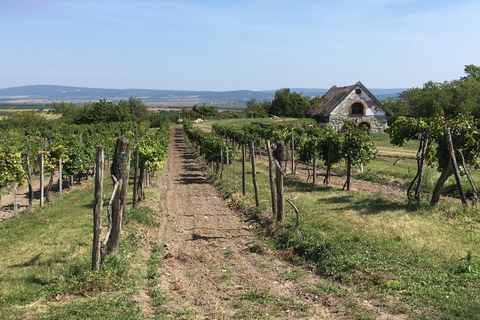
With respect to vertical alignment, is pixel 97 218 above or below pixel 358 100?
below

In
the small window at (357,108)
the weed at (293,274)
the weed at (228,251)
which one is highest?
the small window at (357,108)

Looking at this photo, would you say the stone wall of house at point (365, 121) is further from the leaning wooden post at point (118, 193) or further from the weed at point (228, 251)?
the leaning wooden post at point (118, 193)

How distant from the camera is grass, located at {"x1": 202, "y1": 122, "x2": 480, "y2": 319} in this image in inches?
243

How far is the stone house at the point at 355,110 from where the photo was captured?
145ft

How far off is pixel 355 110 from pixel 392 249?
3863 cm

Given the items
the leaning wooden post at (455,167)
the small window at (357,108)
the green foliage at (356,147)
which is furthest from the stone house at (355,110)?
the leaning wooden post at (455,167)

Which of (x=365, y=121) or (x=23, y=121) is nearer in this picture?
(x=365, y=121)

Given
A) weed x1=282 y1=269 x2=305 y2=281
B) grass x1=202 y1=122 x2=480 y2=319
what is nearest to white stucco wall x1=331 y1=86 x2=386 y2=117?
grass x1=202 y1=122 x2=480 y2=319

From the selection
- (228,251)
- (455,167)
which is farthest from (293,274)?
(455,167)

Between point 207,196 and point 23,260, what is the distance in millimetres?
9294

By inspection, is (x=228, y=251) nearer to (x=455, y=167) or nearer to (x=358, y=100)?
(x=455, y=167)

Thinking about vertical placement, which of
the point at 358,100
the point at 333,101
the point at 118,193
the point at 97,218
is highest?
the point at 358,100

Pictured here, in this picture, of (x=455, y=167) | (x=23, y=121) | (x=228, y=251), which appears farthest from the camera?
(x=23, y=121)

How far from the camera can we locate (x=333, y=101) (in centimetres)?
4519
